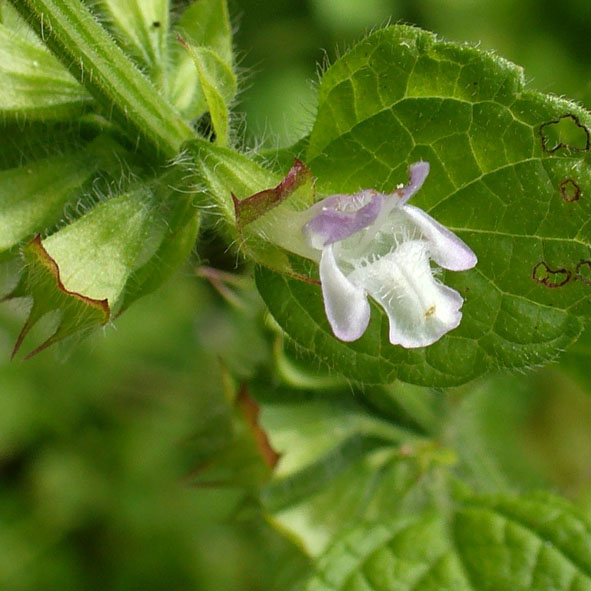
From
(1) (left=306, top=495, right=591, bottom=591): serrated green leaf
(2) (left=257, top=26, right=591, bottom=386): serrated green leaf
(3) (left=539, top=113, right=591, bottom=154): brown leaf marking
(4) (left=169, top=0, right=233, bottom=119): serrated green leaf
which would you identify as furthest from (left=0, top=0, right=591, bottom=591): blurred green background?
(3) (left=539, top=113, right=591, bottom=154): brown leaf marking

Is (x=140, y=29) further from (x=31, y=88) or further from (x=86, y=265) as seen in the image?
(x=86, y=265)

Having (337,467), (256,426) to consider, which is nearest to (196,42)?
(256,426)

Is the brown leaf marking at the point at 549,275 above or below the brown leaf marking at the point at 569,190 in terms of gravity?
below

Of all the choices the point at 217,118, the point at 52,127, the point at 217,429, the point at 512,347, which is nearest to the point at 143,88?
the point at 217,118

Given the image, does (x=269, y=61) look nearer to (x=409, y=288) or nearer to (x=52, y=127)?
(x=52, y=127)

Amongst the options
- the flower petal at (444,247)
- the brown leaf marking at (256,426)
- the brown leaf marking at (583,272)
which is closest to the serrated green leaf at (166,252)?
the flower petal at (444,247)

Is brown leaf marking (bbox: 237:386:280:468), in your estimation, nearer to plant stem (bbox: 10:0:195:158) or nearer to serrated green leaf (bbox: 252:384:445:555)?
serrated green leaf (bbox: 252:384:445:555)

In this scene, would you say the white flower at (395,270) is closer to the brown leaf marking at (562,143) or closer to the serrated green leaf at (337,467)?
the brown leaf marking at (562,143)
